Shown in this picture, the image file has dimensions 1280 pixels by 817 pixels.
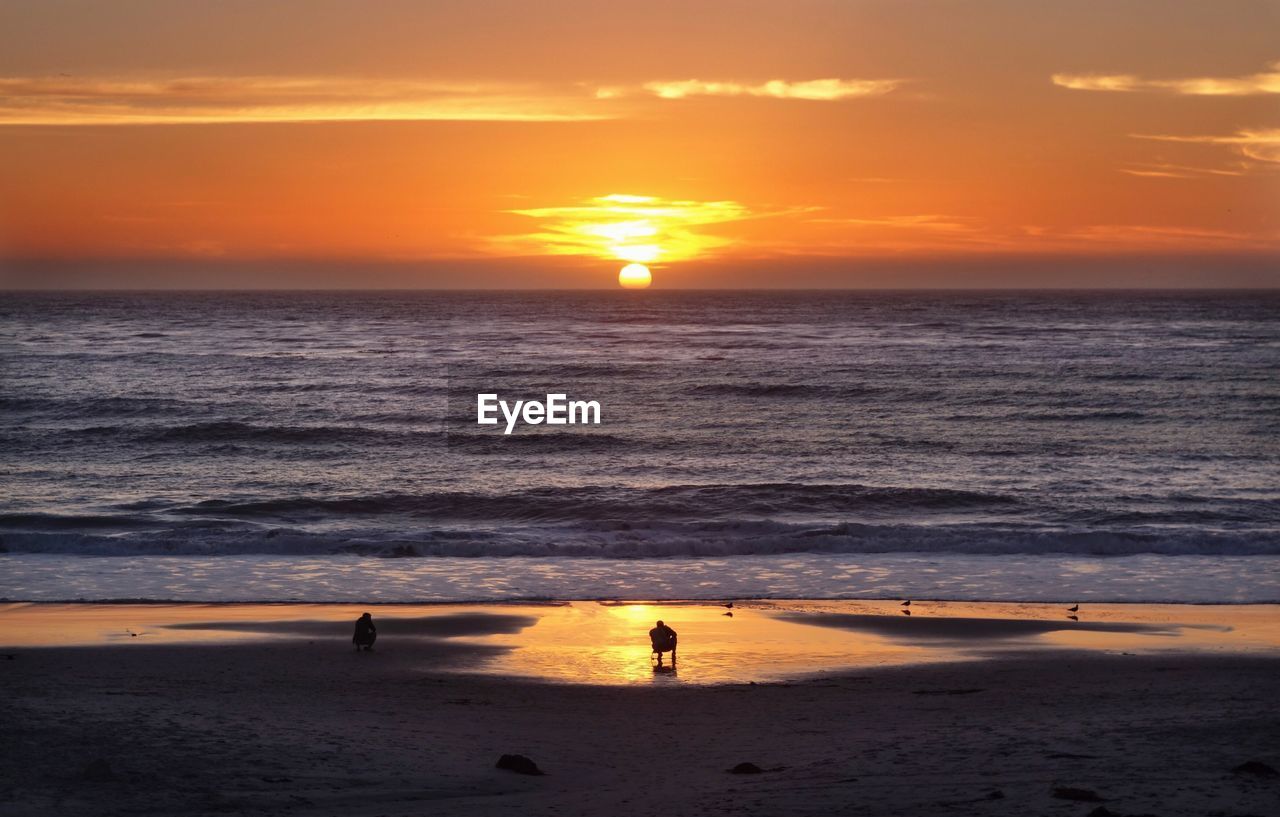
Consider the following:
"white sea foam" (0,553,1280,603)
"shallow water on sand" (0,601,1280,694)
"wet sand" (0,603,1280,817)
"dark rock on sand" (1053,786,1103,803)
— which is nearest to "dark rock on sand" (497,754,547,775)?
"wet sand" (0,603,1280,817)

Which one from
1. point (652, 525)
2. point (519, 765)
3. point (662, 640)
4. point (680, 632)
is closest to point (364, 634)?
point (662, 640)

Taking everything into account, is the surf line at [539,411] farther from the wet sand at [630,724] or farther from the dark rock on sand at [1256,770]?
the dark rock on sand at [1256,770]

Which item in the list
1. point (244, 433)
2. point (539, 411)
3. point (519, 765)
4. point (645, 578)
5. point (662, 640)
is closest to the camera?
point (519, 765)

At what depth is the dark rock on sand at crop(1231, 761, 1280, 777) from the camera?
28.7 feet

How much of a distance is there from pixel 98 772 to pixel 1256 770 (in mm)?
8926

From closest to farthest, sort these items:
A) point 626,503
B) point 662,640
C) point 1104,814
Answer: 1. point 1104,814
2. point 662,640
3. point 626,503

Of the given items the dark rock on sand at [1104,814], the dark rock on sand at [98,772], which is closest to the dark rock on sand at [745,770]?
the dark rock on sand at [1104,814]

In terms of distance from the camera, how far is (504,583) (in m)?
20.6

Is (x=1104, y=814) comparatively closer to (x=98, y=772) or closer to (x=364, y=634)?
(x=98, y=772)

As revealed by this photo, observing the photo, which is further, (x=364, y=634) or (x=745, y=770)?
(x=364, y=634)

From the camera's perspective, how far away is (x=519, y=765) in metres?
9.48

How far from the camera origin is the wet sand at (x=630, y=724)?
27.8 ft

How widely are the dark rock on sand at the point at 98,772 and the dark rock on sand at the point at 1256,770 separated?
8.71 m

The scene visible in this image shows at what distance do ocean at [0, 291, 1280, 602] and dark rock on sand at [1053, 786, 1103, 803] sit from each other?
36.1 ft
